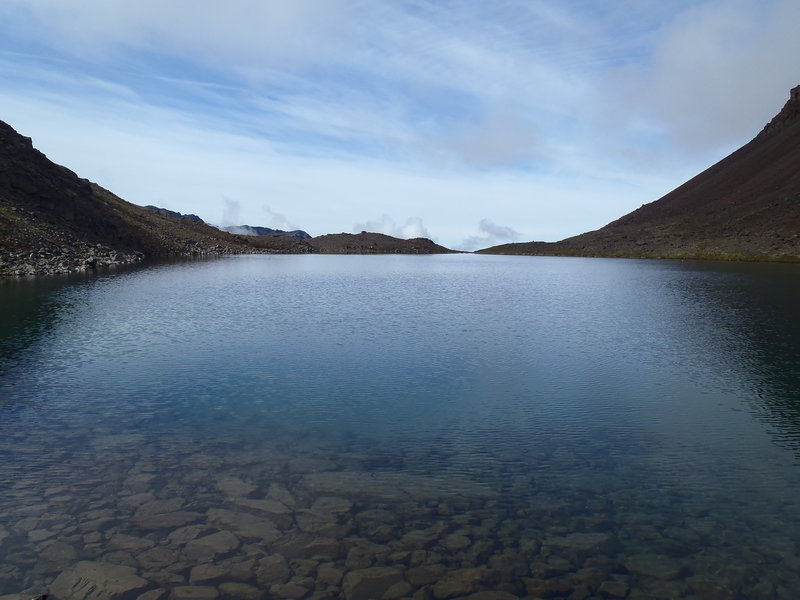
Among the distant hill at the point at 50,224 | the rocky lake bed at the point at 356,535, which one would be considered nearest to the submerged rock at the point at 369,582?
the rocky lake bed at the point at 356,535

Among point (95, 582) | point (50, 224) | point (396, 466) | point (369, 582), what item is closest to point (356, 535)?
point (369, 582)

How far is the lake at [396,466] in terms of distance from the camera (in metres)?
10.0

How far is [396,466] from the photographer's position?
14.6 metres

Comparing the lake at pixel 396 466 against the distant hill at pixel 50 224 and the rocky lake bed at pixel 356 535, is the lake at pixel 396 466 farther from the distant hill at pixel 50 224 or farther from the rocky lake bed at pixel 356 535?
the distant hill at pixel 50 224

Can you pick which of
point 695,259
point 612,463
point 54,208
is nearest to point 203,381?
point 612,463

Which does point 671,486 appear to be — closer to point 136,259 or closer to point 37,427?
point 37,427

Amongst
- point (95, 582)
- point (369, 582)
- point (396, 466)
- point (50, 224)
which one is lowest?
point (95, 582)

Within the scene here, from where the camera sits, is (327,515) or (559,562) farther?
(327,515)

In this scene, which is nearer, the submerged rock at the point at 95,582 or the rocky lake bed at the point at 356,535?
the submerged rock at the point at 95,582

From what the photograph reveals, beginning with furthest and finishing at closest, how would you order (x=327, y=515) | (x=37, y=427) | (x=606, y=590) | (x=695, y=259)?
(x=695, y=259)
(x=37, y=427)
(x=327, y=515)
(x=606, y=590)

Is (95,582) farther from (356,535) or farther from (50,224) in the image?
(50,224)

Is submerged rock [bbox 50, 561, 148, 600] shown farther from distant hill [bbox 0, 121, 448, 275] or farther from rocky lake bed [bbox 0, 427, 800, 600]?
distant hill [bbox 0, 121, 448, 275]

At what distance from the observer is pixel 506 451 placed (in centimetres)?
1576

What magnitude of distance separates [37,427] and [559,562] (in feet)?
53.6
